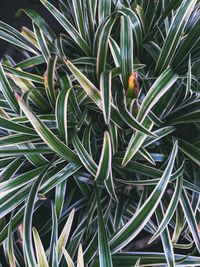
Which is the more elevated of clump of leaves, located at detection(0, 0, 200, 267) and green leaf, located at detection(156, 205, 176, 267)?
clump of leaves, located at detection(0, 0, 200, 267)

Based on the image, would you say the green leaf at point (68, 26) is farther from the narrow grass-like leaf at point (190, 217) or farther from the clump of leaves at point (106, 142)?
the narrow grass-like leaf at point (190, 217)

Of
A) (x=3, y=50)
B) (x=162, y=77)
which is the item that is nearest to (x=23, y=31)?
(x=3, y=50)

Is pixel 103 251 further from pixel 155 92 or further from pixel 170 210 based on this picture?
pixel 155 92

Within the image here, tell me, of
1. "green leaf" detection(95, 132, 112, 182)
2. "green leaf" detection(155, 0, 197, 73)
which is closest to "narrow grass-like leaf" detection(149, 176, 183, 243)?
"green leaf" detection(95, 132, 112, 182)

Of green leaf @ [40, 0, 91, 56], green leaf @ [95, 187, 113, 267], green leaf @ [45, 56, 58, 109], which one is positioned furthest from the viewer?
green leaf @ [40, 0, 91, 56]

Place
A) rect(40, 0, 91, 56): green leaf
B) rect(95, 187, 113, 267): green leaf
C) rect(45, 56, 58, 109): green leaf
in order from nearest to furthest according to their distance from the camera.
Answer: rect(95, 187, 113, 267): green leaf < rect(45, 56, 58, 109): green leaf < rect(40, 0, 91, 56): green leaf

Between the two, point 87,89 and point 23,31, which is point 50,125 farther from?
point 23,31

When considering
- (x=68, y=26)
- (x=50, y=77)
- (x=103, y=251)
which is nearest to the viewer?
(x=103, y=251)

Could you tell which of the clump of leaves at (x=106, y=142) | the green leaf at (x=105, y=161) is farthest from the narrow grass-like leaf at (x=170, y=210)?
the green leaf at (x=105, y=161)

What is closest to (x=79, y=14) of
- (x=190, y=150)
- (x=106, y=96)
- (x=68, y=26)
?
(x=68, y=26)

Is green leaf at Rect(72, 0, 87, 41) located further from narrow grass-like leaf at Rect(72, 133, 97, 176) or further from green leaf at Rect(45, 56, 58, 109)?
narrow grass-like leaf at Rect(72, 133, 97, 176)
